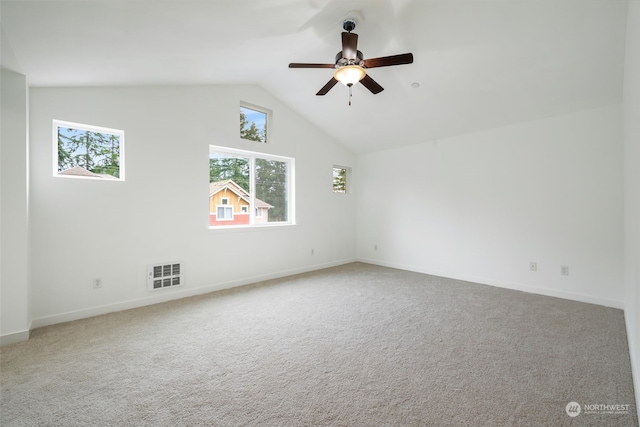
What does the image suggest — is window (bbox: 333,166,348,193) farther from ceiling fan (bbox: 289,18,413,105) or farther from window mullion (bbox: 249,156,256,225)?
ceiling fan (bbox: 289,18,413,105)

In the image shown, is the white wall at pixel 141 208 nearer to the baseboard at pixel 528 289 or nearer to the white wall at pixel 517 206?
the white wall at pixel 517 206

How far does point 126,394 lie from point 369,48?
12.9 feet

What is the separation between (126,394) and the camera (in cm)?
179

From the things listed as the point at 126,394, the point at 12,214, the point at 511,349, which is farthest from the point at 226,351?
the point at 511,349

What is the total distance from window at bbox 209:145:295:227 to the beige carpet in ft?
4.85

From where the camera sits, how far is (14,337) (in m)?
2.46

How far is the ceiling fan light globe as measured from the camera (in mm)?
2533

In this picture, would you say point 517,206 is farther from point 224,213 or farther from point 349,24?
point 224,213

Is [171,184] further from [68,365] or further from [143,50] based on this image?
[68,365]

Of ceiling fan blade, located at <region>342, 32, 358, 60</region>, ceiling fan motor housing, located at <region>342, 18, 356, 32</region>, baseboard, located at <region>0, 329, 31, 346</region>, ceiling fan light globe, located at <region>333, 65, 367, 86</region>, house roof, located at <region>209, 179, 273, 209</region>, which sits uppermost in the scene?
ceiling fan motor housing, located at <region>342, 18, 356, 32</region>

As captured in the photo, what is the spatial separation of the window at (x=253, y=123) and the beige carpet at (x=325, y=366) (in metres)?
2.66

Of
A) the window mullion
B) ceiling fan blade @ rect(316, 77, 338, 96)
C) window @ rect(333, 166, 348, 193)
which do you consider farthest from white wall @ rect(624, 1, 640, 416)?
window @ rect(333, 166, 348, 193)

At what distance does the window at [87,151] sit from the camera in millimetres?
2957

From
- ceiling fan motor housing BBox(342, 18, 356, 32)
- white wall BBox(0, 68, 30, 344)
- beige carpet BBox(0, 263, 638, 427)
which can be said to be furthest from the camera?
ceiling fan motor housing BBox(342, 18, 356, 32)
